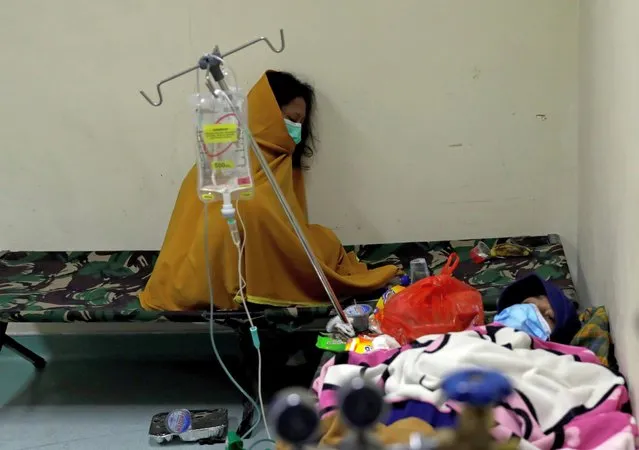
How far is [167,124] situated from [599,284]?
65.6 inches

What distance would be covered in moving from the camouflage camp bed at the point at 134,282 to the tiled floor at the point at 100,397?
12 cm

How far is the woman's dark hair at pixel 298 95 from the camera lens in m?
2.42

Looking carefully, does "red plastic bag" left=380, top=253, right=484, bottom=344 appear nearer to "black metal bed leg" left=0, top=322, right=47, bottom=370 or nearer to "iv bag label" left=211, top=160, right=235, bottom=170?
"iv bag label" left=211, top=160, right=235, bottom=170

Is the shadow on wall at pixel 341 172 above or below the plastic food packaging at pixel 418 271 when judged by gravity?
above

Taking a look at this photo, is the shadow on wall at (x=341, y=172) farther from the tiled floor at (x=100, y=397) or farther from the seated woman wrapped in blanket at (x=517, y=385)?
the seated woman wrapped in blanket at (x=517, y=385)

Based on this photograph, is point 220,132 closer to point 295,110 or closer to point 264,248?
point 264,248

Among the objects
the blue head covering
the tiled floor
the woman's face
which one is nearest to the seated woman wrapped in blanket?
the blue head covering

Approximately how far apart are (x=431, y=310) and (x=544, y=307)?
28 cm

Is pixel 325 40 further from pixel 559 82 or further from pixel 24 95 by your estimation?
pixel 24 95

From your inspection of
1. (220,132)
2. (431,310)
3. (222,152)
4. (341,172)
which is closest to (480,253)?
(341,172)

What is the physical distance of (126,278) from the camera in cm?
254

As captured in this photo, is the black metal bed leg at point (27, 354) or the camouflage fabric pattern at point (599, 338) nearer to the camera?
the camouflage fabric pattern at point (599, 338)

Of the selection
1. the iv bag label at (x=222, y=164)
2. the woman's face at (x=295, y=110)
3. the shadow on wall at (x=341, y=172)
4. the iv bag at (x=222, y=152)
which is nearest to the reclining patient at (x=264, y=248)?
the woman's face at (x=295, y=110)

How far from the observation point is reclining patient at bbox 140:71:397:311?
213 cm
